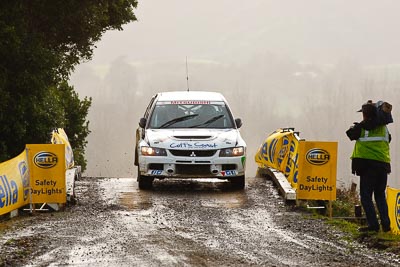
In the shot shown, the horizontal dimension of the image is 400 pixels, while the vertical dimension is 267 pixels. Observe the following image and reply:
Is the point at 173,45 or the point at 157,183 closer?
the point at 157,183

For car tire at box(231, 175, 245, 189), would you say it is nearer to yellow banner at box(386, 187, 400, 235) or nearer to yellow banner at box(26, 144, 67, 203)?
yellow banner at box(26, 144, 67, 203)

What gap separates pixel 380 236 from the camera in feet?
39.2

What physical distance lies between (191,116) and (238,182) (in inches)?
68.7

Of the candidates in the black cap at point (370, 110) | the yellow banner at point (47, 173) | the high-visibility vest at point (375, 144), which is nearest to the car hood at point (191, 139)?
the yellow banner at point (47, 173)

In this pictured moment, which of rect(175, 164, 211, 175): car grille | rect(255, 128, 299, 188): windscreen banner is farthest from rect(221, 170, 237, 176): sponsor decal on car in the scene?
rect(255, 128, 299, 188): windscreen banner

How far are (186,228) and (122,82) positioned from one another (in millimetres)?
135336

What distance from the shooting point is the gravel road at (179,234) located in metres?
10.3

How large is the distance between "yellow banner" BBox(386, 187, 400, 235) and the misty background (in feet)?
406

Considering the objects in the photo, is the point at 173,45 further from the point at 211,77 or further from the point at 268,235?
the point at 268,235

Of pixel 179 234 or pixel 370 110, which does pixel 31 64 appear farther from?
pixel 370 110

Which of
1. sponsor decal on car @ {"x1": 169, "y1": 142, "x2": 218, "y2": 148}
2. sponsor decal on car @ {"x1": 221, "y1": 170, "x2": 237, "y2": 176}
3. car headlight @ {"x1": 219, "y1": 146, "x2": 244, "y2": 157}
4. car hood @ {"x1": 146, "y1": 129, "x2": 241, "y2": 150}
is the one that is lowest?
sponsor decal on car @ {"x1": 221, "y1": 170, "x2": 237, "y2": 176}

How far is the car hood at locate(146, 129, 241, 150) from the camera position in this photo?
56.7 feet

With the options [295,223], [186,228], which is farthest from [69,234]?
[295,223]

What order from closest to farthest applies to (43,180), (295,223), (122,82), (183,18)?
1. (295,223)
2. (43,180)
3. (122,82)
4. (183,18)
